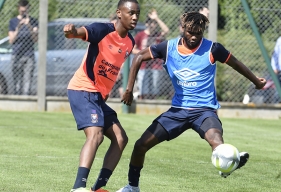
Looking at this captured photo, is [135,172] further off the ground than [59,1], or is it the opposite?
[59,1]

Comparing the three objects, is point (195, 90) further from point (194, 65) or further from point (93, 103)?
point (93, 103)

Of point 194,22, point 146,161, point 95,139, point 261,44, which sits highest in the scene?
point 194,22

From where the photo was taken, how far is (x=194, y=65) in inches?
287

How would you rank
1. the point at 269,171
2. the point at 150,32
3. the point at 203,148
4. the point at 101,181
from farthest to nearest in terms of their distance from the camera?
1. the point at 150,32
2. the point at 203,148
3. the point at 269,171
4. the point at 101,181

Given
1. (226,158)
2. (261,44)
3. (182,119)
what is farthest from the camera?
(261,44)

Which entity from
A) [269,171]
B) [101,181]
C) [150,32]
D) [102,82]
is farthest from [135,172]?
[150,32]

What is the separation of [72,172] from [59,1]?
28.2 ft

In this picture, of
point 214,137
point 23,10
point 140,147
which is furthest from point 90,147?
point 23,10

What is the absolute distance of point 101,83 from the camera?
7.11 meters

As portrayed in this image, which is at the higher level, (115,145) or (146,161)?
(115,145)

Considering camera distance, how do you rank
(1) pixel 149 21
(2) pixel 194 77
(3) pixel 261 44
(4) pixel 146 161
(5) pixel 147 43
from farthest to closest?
(1) pixel 149 21
(5) pixel 147 43
(3) pixel 261 44
(4) pixel 146 161
(2) pixel 194 77

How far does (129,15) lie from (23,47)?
884cm

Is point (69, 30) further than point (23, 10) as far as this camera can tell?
No

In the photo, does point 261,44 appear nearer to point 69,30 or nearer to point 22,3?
point 22,3
